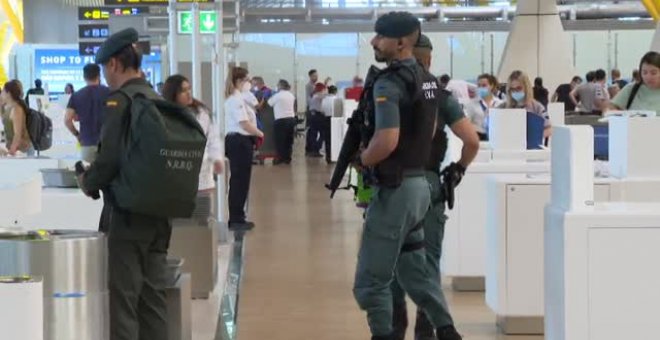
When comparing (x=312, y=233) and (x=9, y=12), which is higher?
(x=9, y=12)

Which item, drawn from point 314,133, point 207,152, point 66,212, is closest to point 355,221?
point 207,152

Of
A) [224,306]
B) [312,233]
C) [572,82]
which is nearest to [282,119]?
[572,82]

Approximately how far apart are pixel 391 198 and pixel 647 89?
381 centimetres

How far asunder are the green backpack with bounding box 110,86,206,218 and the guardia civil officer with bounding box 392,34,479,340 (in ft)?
4.44

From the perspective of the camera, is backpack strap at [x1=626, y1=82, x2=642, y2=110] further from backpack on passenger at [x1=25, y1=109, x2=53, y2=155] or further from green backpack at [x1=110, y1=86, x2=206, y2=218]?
backpack on passenger at [x1=25, y1=109, x2=53, y2=155]

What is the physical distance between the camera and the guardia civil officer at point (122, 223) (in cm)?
597

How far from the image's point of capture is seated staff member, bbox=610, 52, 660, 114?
30.7 ft

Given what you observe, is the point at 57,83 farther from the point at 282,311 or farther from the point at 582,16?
the point at 282,311

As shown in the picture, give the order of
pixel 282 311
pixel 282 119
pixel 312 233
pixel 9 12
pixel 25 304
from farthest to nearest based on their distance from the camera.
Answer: pixel 9 12, pixel 282 119, pixel 312 233, pixel 282 311, pixel 25 304

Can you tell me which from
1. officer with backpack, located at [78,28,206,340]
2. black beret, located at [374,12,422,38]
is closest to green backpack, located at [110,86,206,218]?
officer with backpack, located at [78,28,206,340]

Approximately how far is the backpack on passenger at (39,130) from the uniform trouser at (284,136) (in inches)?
300

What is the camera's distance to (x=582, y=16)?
4112 cm

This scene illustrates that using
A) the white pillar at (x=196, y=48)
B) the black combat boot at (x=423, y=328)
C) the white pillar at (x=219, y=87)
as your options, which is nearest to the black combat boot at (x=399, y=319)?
the black combat boot at (x=423, y=328)

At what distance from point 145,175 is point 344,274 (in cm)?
478
